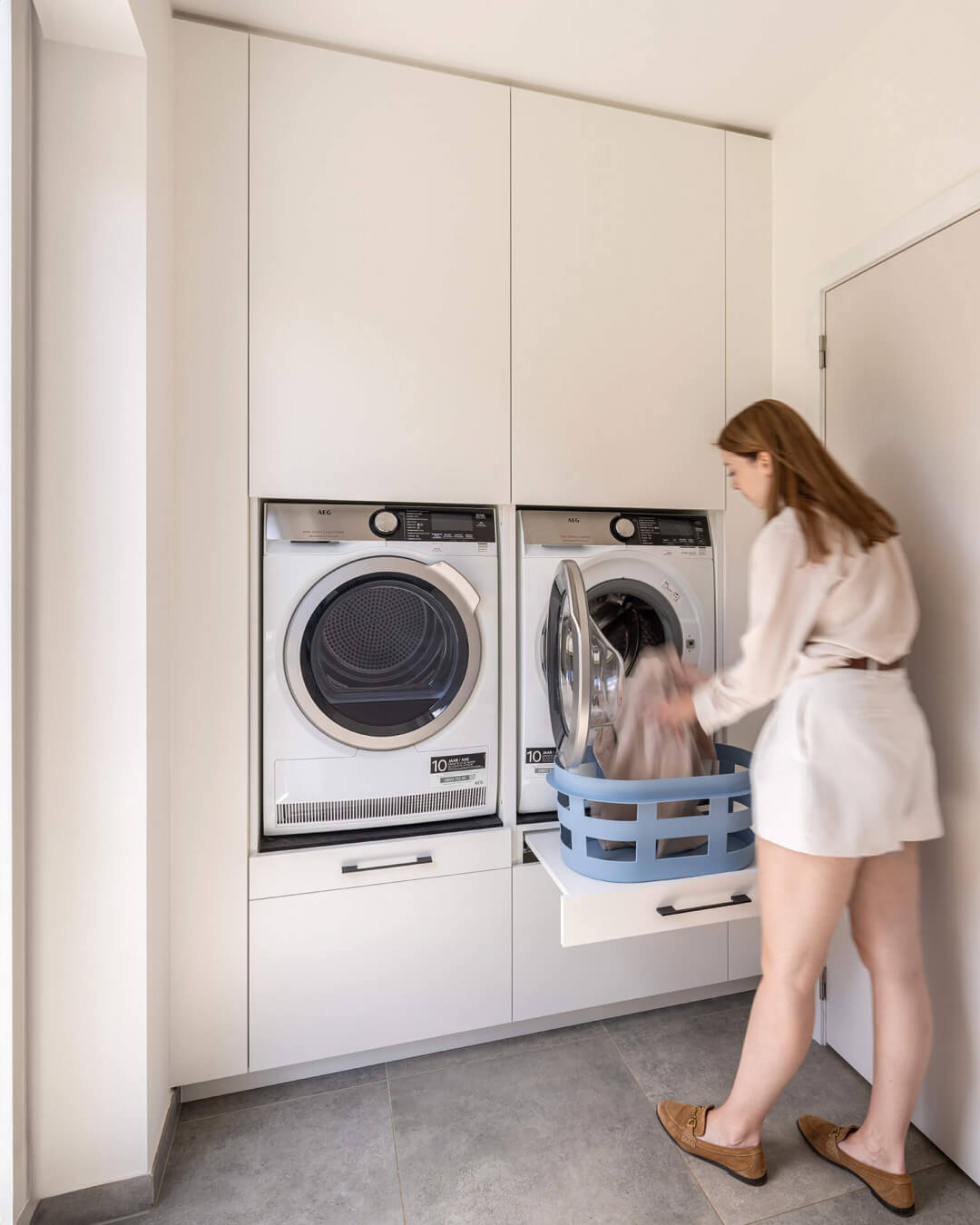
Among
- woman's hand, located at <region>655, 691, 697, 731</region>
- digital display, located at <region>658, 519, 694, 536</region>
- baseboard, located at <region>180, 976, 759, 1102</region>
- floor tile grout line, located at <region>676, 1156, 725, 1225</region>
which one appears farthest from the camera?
digital display, located at <region>658, 519, 694, 536</region>

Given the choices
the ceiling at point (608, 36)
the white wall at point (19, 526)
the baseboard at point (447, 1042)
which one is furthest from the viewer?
the baseboard at point (447, 1042)

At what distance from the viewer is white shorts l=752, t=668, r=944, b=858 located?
1.25m

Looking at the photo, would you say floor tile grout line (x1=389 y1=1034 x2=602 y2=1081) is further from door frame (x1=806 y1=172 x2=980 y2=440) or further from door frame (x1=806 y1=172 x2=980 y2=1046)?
door frame (x1=806 y1=172 x2=980 y2=440)

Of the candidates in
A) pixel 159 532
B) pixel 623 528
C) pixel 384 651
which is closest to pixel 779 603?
pixel 623 528

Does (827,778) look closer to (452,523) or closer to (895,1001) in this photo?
(895,1001)

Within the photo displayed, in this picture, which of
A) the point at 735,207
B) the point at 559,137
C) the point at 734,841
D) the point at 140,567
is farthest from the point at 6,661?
the point at 735,207

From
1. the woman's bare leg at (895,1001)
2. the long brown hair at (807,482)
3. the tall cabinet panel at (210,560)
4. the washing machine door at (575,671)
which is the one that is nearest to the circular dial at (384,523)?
the tall cabinet panel at (210,560)

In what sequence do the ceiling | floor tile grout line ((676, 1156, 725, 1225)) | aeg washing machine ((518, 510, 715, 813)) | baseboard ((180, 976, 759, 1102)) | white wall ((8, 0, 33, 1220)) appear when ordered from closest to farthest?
1. white wall ((8, 0, 33, 1220))
2. floor tile grout line ((676, 1156, 725, 1225))
3. the ceiling
4. baseboard ((180, 976, 759, 1102))
5. aeg washing machine ((518, 510, 715, 813))

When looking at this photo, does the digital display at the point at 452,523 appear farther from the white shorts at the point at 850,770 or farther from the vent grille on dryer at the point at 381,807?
the white shorts at the point at 850,770

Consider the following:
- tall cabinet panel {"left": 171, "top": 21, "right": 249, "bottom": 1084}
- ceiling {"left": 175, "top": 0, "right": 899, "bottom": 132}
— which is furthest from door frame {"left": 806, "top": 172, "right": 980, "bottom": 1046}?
tall cabinet panel {"left": 171, "top": 21, "right": 249, "bottom": 1084}

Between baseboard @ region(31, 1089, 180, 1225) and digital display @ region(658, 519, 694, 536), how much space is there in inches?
76.1

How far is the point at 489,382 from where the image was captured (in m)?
1.77

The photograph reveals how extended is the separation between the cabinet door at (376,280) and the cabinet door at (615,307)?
0.08 metres

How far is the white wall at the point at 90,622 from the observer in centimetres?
130
